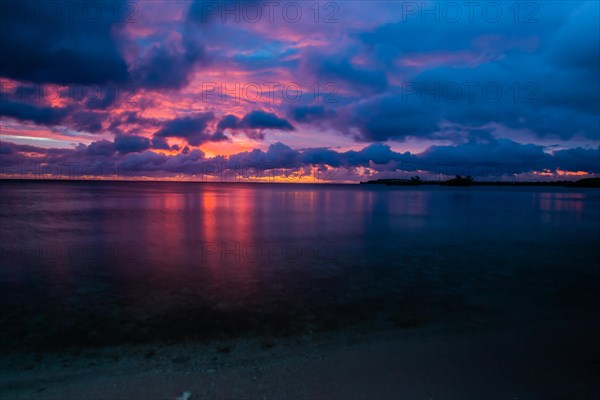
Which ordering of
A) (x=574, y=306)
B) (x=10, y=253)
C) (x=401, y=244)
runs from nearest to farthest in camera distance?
(x=574, y=306) < (x=10, y=253) < (x=401, y=244)

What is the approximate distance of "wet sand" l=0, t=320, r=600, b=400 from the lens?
488 cm

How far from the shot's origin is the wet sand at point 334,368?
488cm

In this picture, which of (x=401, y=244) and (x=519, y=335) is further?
(x=401, y=244)

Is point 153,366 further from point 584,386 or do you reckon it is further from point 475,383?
point 584,386

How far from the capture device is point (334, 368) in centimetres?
550

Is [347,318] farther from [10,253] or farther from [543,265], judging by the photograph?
[10,253]

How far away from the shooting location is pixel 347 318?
304 inches

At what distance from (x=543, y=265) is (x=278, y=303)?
35.3ft

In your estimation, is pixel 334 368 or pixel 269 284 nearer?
pixel 334 368

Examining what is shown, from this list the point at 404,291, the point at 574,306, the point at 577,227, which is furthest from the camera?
the point at 577,227

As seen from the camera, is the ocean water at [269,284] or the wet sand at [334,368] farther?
the ocean water at [269,284]

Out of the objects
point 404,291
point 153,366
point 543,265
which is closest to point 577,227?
point 543,265

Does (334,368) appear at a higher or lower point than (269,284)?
higher

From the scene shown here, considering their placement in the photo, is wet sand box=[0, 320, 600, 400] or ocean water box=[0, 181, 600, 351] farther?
ocean water box=[0, 181, 600, 351]
